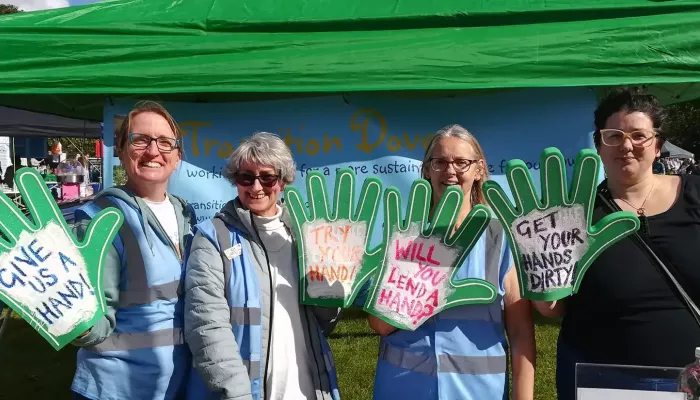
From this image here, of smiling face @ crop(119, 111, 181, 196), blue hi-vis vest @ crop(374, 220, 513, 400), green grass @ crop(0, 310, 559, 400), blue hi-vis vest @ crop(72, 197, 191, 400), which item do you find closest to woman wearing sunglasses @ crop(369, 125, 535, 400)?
blue hi-vis vest @ crop(374, 220, 513, 400)

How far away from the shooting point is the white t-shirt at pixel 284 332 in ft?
4.47

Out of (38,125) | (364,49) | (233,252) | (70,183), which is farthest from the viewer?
(70,183)

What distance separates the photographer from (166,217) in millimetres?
Answer: 1504

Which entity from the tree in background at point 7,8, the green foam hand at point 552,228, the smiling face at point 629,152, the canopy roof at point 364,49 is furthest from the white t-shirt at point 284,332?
the tree in background at point 7,8

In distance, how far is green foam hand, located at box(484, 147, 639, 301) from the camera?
1.25 meters

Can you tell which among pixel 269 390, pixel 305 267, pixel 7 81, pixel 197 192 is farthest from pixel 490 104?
pixel 7 81

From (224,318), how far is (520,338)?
2.43ft

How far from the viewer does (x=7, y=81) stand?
2.36 m

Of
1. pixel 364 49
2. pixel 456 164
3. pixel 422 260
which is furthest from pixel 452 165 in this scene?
pixel 364 49

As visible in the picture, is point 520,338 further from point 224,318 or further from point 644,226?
point 224,318

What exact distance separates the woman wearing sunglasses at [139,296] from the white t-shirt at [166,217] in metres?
0.03

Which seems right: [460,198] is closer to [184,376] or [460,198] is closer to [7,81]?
[184,376]

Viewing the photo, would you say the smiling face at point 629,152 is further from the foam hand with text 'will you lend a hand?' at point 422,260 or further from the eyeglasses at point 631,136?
the foam hand with text 'will you lend a hand?' at point 422,260

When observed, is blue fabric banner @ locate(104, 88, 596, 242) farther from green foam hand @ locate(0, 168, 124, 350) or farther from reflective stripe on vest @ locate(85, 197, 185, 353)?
green foam hand @ locate(0, 168, 124, 350)
